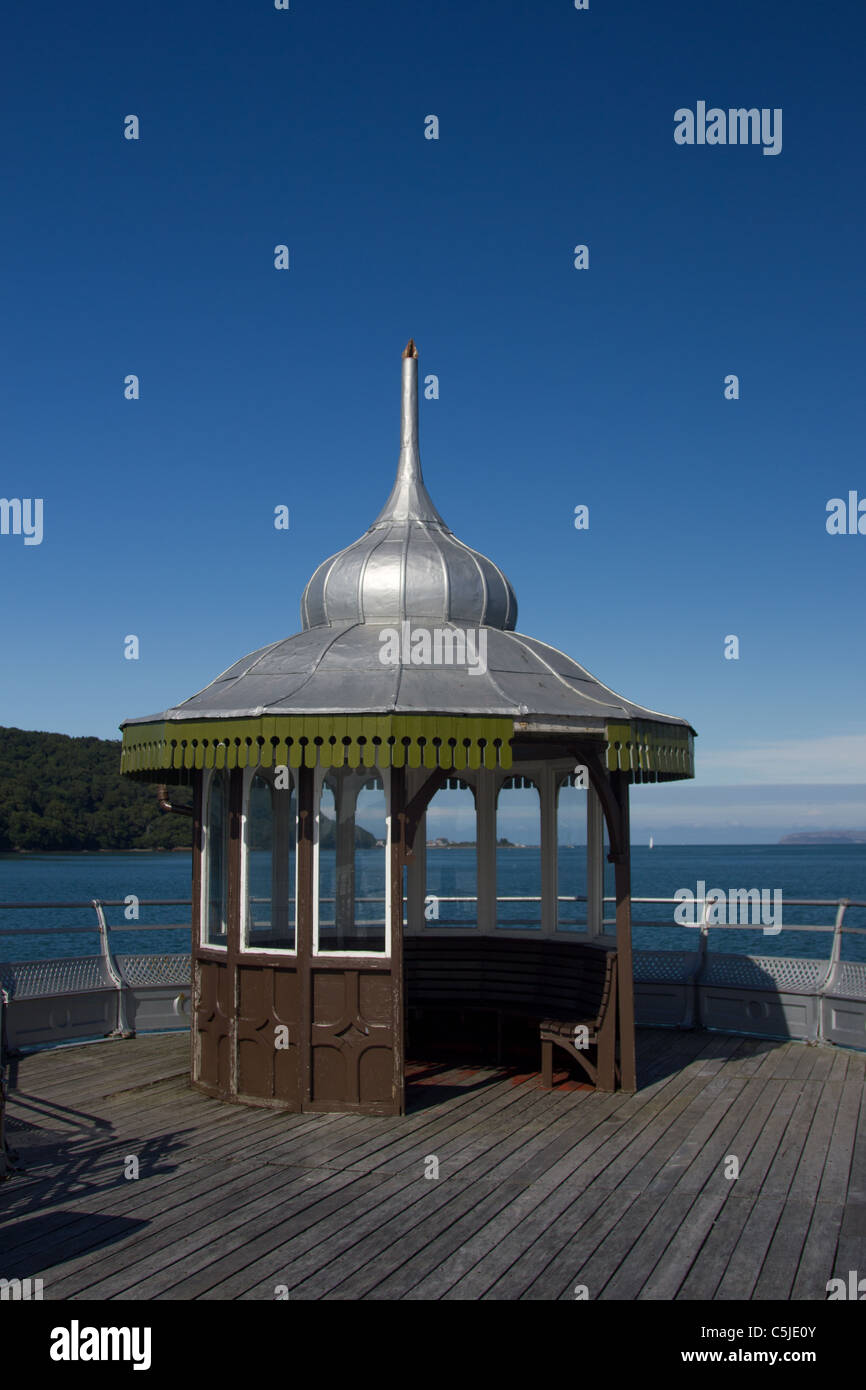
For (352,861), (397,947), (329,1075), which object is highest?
(352,861)

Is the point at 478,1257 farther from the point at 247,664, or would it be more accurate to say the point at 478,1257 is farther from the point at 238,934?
the point at 247,664

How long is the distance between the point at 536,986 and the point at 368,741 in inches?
143

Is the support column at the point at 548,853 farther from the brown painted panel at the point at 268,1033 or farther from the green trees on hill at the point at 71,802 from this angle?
the green trees on hill at the point at 71,802

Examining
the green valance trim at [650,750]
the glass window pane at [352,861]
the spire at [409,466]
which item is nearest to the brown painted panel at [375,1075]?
the glass window pane at [352,861]

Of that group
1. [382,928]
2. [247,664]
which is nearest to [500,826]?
[382,928]

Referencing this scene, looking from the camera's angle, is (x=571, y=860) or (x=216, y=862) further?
(x=571, y=860)

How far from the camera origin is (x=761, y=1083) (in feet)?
33.0

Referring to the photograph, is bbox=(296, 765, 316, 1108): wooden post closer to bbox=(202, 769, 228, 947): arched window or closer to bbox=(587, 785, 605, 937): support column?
bbox=(202, 769, 228, 947): arched window

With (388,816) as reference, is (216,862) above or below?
below

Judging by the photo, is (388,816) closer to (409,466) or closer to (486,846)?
(486,846)

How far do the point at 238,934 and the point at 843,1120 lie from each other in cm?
488

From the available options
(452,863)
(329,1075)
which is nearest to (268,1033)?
(329,1075)

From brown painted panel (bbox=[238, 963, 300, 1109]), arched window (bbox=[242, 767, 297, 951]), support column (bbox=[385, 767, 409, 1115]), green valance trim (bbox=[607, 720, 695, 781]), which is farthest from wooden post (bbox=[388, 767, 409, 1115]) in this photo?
green valance trim (bbox=[607, 720, 695, 781])

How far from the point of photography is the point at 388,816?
9.05m
